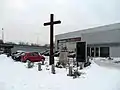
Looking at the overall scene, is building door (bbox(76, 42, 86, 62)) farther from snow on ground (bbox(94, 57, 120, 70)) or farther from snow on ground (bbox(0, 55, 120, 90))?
snow on ground (bbox(94, 57, 120, 70))

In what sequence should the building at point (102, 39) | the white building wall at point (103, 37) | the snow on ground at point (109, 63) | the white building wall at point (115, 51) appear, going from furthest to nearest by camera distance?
the building at point (102, 39)
the white building wall at point (103, 37)
the white building wall at point (115, 51)
the snow on ground at point (109, 63)

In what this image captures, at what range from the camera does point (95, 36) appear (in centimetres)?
5234

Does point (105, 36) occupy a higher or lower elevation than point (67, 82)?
higher

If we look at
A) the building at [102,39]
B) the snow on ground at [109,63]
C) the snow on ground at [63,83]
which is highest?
the building at [102,39]

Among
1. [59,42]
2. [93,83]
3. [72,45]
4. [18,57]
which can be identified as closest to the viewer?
[93,83]

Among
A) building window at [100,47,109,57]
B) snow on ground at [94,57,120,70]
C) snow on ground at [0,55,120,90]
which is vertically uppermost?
building window at [100,47,109,57]

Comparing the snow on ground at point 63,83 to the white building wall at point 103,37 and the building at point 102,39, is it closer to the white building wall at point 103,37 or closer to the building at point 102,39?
the building at point 102,39

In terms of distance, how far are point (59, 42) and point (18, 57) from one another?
3792 centimetres

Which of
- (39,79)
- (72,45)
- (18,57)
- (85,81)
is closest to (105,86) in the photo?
(85,81)

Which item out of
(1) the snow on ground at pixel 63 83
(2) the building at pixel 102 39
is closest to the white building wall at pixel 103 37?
(2) the building at pixel 102 39

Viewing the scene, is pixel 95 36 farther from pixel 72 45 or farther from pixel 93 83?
pixel 93 83

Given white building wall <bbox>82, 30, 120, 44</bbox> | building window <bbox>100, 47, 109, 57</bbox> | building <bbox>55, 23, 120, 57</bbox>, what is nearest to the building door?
building <bbox>55, 23, 120, 57</bbox>

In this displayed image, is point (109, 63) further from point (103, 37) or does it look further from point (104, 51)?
point (104, 51)

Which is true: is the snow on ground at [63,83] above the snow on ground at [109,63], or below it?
above
